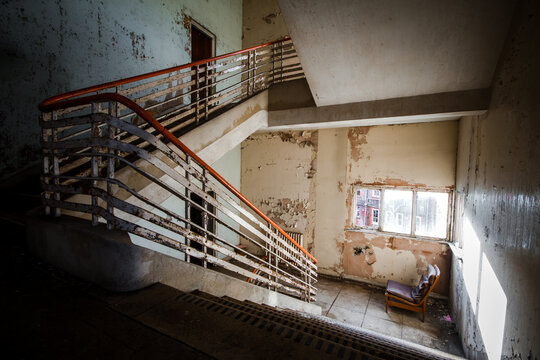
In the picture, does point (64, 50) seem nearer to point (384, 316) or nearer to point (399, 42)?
point (399, 42)

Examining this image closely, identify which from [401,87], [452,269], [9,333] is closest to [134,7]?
[401,87]

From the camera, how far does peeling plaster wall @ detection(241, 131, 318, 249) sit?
20.9 ft

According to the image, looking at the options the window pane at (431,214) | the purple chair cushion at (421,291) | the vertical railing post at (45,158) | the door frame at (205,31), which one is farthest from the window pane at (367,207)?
the vertical railing post at (45,158)

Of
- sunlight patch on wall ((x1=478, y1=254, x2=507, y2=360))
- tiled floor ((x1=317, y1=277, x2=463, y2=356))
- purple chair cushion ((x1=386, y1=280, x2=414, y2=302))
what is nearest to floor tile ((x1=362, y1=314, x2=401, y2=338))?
tiled floor ((x1=317, y1=277, x2=463, y2=356))

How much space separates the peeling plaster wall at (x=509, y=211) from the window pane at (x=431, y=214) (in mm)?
1953

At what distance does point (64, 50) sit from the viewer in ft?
11.0

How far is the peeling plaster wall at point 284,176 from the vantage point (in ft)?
20.9

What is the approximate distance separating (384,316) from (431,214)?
2422 mm

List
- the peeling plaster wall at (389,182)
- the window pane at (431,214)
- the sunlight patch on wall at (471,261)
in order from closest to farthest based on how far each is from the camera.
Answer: the sunlight patch on wall at (471,261), the peeling plaster wall at (389,182), the window pane at (431,214)

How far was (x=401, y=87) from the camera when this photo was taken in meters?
3.44

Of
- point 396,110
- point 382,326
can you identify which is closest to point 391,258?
point 382,326

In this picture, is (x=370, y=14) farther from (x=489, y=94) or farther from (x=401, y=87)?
(x=489, y=94)

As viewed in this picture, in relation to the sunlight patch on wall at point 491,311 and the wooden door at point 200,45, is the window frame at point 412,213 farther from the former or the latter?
the wooden door at point 200,45

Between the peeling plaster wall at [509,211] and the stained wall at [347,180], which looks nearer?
the peeling plaster wall at [509,211]
